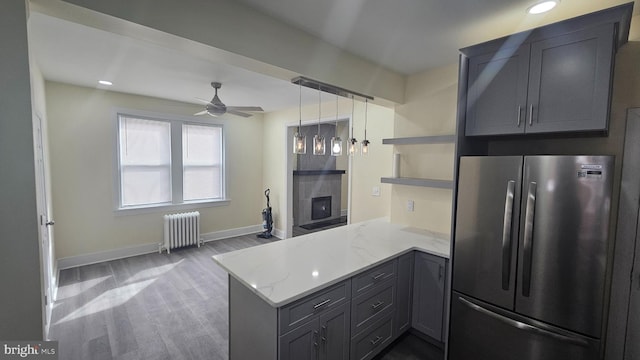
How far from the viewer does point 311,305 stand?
165 cm

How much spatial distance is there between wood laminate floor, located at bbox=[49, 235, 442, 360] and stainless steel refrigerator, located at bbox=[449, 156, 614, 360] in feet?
2.41

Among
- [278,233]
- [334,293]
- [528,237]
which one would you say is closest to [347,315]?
[334,293]

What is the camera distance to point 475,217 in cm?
202

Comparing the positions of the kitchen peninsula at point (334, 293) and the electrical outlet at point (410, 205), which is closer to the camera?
the kitchen peninsula at point (334, 293)

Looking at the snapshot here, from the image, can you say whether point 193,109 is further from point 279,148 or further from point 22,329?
point 22,329

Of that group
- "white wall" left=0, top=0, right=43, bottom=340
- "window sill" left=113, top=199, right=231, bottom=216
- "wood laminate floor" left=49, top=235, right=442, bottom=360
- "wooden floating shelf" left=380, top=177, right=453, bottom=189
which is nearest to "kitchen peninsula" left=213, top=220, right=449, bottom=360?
"wood laminate floor" left=49, top=235, right=442, bottom=360

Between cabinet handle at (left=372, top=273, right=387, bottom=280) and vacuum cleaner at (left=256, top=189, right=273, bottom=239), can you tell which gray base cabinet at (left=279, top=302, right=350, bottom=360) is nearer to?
cabinet handle at (left=372, top=273, right=387, bottom=280)

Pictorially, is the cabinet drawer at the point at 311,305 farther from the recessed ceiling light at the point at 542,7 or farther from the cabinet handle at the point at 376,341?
the recessed ceiling light at the point at 542,7

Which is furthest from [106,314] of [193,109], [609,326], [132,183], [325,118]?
[609,326]

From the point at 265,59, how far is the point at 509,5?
1.68 metres

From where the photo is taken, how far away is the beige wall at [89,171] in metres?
3.81

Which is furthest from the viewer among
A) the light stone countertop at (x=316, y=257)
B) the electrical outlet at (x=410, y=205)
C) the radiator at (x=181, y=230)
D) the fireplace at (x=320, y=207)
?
the fireplace at (x=320, y=207)

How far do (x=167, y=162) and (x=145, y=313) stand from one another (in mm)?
2707

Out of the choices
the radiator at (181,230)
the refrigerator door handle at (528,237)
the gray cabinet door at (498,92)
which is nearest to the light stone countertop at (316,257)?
the refrigerator door handle at (528,237)
